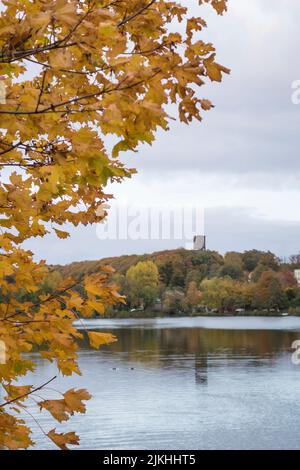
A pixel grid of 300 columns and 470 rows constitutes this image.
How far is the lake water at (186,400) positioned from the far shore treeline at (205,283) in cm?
8576

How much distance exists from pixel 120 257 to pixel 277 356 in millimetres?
142233

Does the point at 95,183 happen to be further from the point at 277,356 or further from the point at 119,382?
the point at 277,356

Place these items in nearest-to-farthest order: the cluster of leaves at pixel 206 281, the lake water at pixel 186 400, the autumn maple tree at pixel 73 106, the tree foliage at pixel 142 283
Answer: the autumn maple tree at pixel 73 106, the lake water at pixel 186 400, the cluster of leaves at pixel 206 281, the tree foliage at pixel 142 283

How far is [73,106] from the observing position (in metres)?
3.75

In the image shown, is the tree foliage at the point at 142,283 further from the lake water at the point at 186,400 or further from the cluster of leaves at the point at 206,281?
the lake water at the point at 186,400

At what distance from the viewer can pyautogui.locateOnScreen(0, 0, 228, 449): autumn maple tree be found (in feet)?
10.4

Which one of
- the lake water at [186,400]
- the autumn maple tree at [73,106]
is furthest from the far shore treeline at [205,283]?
the autumn maple tree at [73,106]

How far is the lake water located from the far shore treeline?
281ft

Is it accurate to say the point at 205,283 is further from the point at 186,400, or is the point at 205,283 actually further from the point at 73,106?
the point at 73,106

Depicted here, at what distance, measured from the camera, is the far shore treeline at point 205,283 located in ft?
469

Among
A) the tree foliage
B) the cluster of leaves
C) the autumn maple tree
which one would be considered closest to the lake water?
the autumn maple tree

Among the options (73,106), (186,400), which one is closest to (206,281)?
(186,400)

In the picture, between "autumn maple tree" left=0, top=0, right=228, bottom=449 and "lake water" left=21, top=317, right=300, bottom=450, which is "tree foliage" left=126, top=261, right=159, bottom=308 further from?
"autumn maple tree" left=0, top=0, right=228, bottom=449
